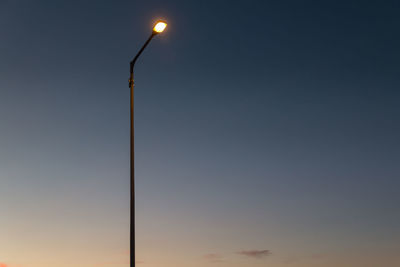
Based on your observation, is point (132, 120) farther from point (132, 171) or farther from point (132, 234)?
point (132, 234)

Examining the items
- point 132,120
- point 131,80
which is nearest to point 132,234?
point 132,120

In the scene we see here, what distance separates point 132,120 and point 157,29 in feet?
10.1

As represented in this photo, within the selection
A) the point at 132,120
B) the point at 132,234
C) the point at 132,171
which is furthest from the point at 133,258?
the point at 132,120

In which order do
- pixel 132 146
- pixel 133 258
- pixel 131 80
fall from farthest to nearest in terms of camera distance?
pixel 131 80 < pixel 132 146 < pixel 133 258

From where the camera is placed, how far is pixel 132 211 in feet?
48.7

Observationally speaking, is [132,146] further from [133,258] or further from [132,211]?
[133,258]

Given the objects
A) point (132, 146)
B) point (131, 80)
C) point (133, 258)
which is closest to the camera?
point (133, 258)

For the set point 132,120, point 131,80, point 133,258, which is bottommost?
point 133,258

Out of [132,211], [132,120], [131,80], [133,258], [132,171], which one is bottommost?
[133,258]

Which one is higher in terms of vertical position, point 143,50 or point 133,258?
point 143,50

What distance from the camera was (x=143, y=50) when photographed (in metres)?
16.3

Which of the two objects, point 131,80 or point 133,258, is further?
point 131,80

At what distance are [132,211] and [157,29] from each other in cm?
548

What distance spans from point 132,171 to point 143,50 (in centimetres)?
402
